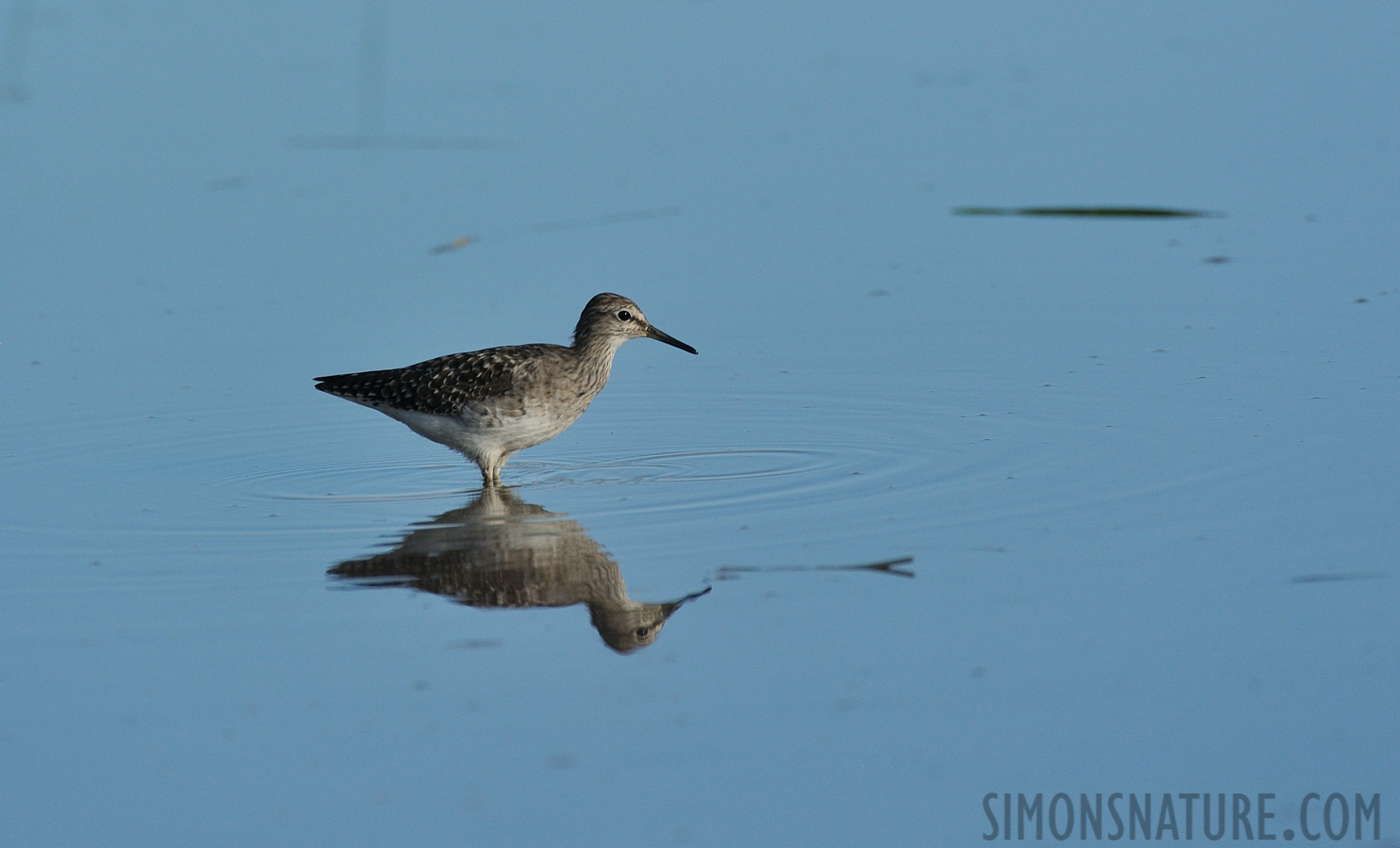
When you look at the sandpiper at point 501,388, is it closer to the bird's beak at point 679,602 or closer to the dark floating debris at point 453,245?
the bird's beak at point 679,602

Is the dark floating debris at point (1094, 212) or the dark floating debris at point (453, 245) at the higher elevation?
the dark floating debris at point (1094, 212)

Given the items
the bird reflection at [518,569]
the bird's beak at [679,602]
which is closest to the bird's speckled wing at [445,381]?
the bird reflection at [518,569]

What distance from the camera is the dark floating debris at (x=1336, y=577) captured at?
6.77 m

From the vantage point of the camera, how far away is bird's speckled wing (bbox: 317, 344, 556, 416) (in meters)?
9.52

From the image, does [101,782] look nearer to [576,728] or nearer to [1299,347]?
[576,728]

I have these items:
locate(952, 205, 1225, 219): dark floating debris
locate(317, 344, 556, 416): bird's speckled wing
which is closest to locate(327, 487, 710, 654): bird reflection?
locate(317, 344, 556, 416): bird's speckled wing

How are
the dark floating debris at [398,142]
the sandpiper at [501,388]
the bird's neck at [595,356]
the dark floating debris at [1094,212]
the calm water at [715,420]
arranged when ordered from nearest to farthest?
1. the calm water at [715,420]
2. the sandpiper at [501,388]
3. the bird's neck at [595,356]
4. the dark floating debris at [1094,212]
5. the dark floating debris at [398,142]

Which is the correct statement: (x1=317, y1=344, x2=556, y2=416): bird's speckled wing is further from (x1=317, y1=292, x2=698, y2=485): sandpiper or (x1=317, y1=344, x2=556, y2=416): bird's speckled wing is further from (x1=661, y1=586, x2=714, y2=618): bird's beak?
(x1=661, y1=586, x2=714, y2=618): bird's beak

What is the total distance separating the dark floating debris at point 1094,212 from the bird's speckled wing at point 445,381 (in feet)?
17.2

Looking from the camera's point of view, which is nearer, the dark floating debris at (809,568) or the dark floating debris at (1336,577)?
the dark floating debris at (1336,577)

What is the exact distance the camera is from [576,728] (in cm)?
580

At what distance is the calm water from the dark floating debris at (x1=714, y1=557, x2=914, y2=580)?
0.17ft

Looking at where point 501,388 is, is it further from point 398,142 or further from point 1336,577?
point 398,142

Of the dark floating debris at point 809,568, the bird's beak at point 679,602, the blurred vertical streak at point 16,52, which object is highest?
the blurred vertical streak at point 16,52
